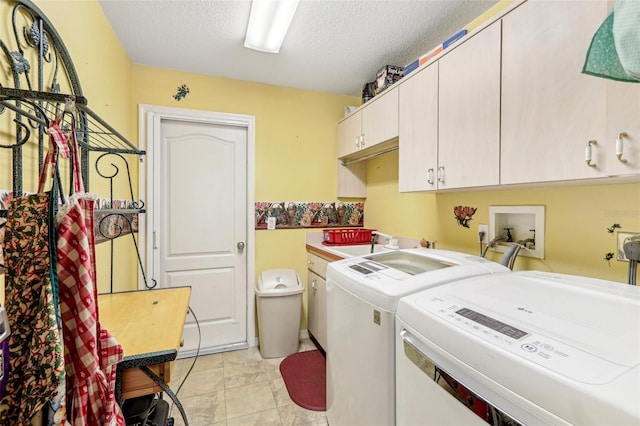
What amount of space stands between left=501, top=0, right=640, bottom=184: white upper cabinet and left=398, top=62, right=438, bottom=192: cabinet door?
0.40 m

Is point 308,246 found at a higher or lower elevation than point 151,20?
lower

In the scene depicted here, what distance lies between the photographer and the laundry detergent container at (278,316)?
2377 millimetres

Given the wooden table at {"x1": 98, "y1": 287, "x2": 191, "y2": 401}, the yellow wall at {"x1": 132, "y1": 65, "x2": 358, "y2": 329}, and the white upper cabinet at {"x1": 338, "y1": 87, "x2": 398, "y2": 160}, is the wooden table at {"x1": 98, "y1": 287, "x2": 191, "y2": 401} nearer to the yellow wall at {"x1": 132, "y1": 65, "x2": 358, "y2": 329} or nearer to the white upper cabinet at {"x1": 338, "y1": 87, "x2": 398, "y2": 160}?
the yellow wall at {"x1": 132, "y1": 65, "x2": 358, "y2": 329}

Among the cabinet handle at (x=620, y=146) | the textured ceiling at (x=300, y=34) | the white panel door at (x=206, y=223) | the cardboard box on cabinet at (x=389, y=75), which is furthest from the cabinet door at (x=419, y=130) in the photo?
the white panel door at (x=206, y=223)

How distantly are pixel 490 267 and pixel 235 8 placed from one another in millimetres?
1903

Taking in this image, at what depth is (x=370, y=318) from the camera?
112 cm

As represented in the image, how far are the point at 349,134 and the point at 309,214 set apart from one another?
84 centimetres

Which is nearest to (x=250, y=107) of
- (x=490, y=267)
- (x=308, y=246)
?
(x=308, y=246)

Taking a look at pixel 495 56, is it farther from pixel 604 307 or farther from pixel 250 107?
pixel 250 107

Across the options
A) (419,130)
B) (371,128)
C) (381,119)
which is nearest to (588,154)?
(419,130)

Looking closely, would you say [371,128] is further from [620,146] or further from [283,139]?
[620,146]

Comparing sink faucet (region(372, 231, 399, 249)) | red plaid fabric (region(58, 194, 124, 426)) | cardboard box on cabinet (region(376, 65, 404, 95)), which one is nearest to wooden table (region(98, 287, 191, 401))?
red plaid fabric (region(58, 194, 124, 426))

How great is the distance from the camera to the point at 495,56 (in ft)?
3.92

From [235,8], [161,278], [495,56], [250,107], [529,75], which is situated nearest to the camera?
[529,75]
